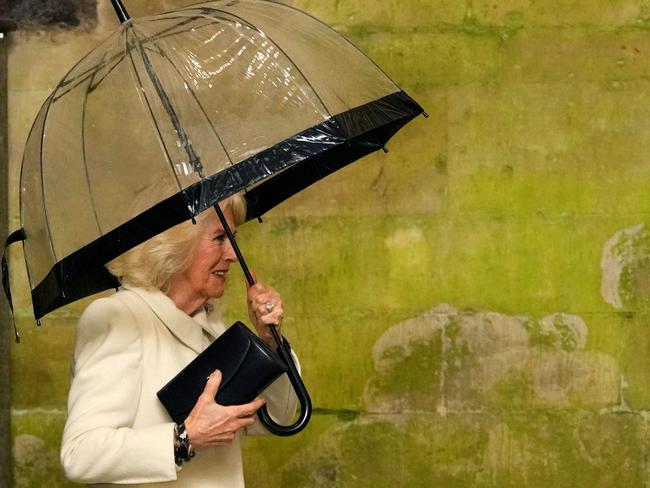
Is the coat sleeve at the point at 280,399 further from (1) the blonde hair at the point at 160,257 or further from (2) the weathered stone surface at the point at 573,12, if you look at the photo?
(2) the weathered stone surface at the point at 573,12

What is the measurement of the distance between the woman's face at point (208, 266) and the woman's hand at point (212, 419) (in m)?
Result: 0.33

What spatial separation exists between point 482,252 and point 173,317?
2.08m

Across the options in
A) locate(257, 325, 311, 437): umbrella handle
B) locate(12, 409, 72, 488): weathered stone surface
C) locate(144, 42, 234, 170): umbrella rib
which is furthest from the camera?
locate(12, 409, 72, 488): weathered stone surface

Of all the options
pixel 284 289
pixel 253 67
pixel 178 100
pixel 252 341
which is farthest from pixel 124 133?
pixel 284 289

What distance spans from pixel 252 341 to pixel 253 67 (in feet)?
2.21

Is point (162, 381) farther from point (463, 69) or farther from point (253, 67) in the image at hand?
point (463, 69)

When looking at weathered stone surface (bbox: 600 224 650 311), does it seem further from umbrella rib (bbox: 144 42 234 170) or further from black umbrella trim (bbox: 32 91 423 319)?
umbrella rib (bbox: 144 42 234 170)

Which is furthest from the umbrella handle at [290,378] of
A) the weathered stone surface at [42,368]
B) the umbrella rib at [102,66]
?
the weathered stone surface at [42,368]

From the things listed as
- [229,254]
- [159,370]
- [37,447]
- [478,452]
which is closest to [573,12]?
[478,452]

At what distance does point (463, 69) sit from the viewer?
457 cm

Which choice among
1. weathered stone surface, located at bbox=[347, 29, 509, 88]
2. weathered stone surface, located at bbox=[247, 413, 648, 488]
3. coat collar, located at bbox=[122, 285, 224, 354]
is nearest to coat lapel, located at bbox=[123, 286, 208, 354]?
coat collar, located at bbox=[122, 285, 224, 354]

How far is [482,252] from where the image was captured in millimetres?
4582

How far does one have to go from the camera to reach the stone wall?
4.55 metres

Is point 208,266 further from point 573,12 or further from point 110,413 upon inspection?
point 573,12
